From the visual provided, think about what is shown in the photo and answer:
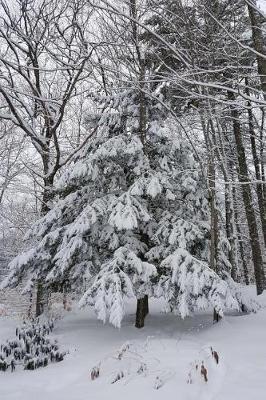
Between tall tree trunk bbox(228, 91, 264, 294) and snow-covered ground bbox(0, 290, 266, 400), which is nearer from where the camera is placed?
snow-covered ground bbox(0, 290, 266, 400)

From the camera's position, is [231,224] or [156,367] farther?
[231,224]

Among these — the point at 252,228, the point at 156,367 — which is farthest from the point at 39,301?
the point at 252,228

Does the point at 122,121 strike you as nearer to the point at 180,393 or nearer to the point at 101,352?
the point at 101,352

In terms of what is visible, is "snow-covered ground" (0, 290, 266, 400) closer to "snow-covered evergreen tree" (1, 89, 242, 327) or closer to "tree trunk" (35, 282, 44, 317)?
"snow-covered evergreen tree" (1, 89, 242, 327)

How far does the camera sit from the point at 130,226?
24.5 feet

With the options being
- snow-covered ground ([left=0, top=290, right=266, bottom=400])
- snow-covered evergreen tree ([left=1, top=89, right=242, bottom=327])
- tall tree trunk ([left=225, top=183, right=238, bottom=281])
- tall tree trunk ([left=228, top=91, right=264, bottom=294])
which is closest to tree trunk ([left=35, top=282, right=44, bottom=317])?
snow-covered evergreen tree ([left=1, top=89, right=242, bottom=327])

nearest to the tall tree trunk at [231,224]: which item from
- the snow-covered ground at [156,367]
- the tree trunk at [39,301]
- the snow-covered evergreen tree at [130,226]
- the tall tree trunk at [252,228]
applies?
the tall tree trunk at [252,228]

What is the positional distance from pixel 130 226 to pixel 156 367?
2.85m

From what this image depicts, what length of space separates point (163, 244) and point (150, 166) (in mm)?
2175

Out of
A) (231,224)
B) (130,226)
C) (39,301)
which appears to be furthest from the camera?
(231,224)

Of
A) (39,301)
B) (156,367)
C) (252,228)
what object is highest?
(252,228)

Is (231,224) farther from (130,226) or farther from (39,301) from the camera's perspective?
(130,226)

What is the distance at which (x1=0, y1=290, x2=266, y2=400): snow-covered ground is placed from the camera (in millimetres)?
4496

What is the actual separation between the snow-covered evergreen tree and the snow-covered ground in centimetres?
64
